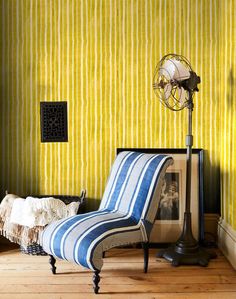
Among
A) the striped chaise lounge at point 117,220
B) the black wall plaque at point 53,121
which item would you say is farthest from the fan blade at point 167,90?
the black wall plaque at point 53,121

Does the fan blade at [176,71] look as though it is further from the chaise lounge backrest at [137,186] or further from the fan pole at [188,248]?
the chaise lounge backrest at [137,186]

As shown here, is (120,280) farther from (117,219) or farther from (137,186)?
(137,186)

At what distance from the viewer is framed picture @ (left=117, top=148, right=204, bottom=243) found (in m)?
2.84

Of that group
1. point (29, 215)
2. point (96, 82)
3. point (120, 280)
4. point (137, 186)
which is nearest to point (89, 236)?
point (120, 280)

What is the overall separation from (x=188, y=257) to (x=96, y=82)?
1.66 metres

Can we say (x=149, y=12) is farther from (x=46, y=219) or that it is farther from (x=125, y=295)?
(x=125, y=295)

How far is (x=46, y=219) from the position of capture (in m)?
2.65

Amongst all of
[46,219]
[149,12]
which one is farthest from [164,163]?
[149,12]

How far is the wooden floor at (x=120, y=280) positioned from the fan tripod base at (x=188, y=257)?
0.13ft

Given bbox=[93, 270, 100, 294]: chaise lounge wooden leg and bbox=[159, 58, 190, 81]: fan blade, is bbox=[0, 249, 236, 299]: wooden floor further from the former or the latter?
bbox=[159, 58, 190, 81]: fan blade

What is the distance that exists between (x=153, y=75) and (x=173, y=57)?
1.25 ft

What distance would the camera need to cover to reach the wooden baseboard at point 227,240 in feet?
8.07

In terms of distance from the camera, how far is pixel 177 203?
289cm

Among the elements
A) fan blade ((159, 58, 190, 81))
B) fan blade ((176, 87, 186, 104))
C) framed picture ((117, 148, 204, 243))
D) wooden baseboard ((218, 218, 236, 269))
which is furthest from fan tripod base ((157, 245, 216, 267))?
fan blade ((159, 58, 190, 81))
